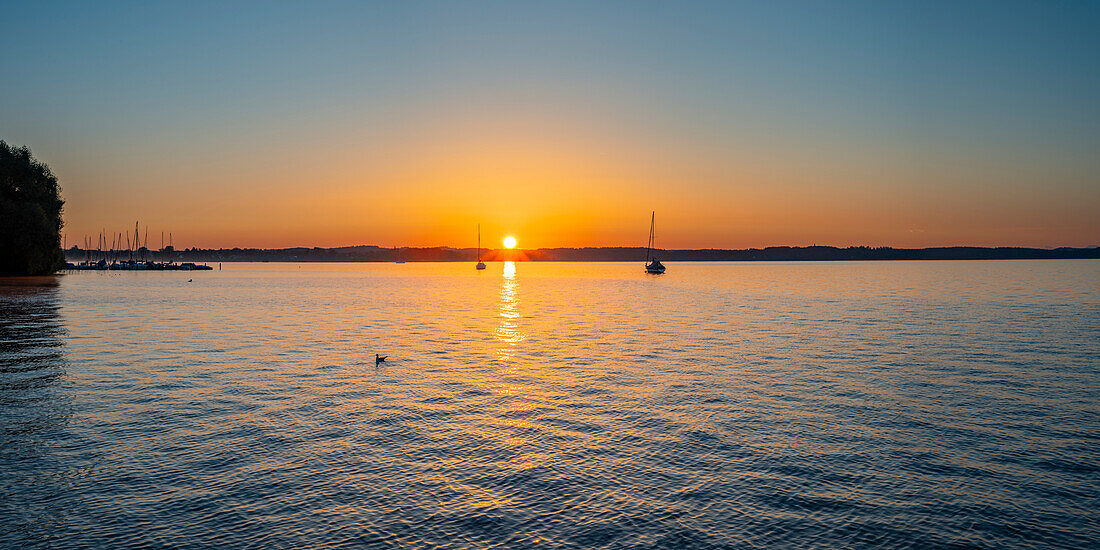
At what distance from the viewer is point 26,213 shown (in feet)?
312

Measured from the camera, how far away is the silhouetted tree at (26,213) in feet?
312

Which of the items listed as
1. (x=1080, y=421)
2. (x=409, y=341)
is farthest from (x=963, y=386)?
(x=409, y=341)

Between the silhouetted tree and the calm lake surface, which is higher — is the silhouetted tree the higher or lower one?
the higher one

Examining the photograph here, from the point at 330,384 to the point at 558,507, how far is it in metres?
15.2

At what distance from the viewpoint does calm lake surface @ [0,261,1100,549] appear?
1136 centimetres

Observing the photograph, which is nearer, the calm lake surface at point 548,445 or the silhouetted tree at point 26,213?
the calm lake surface at point 548,445

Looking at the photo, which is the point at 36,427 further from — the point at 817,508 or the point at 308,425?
the point at 817,508

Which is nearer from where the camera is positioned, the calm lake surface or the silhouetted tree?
the calm lake surface

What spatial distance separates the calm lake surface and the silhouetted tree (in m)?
76.9

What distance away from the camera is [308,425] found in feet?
60.2

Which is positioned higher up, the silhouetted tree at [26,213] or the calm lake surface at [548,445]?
the silhouetted tree at [26,213]

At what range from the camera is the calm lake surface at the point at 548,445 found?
11359 mm

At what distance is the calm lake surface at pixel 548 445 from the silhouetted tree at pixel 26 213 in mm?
76907

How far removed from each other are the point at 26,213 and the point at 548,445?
111m
